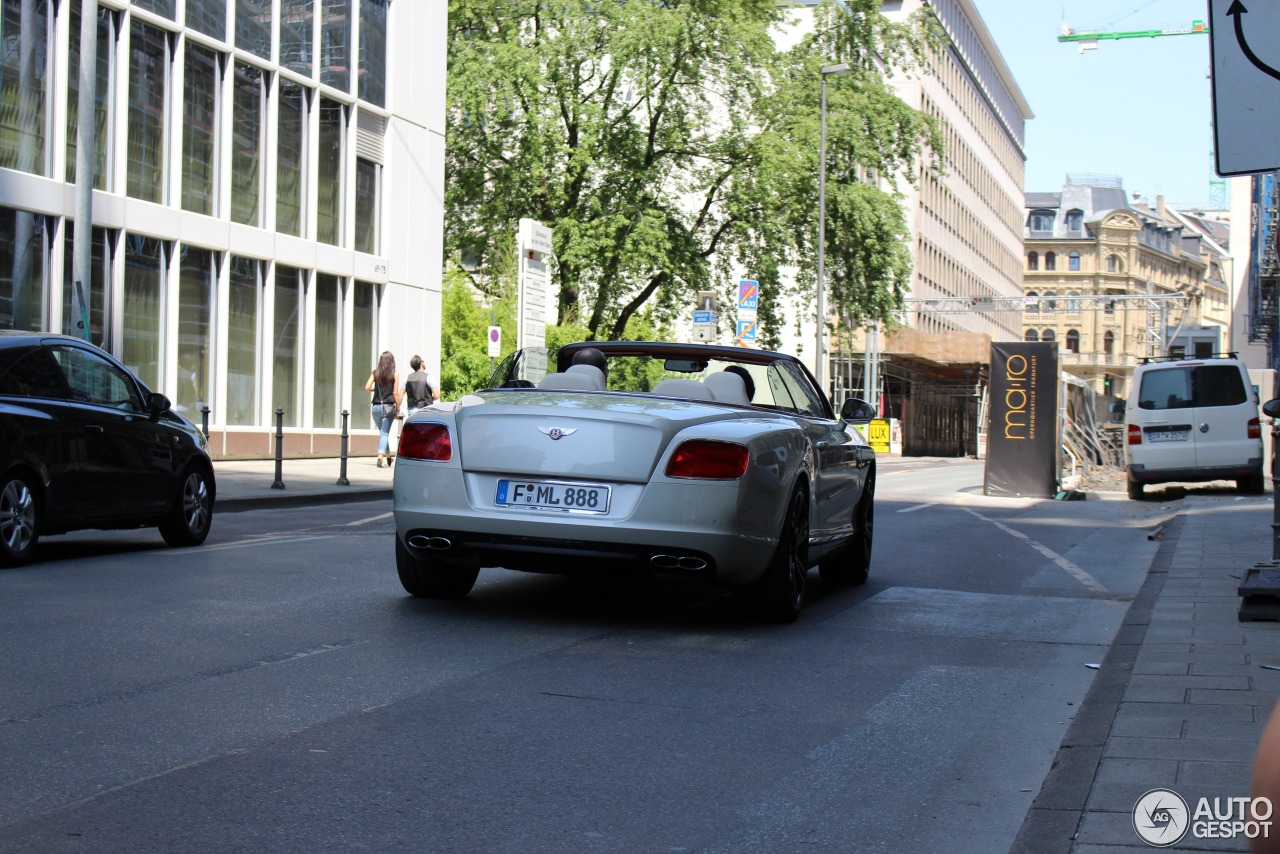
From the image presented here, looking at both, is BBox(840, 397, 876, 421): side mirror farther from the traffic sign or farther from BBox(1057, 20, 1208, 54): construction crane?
BBox(1057, 20, 1208, 54): construction crane

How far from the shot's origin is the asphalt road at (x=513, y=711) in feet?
13.2

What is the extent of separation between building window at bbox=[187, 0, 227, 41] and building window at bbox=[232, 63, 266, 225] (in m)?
0.73

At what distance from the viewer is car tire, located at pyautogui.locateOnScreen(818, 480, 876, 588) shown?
32.8 feet

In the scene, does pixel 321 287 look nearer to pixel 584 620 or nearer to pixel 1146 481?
pixel 1146 481

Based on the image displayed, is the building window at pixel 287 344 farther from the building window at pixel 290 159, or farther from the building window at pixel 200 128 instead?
the building window at pixel 200 128

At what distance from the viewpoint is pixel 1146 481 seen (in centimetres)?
2433

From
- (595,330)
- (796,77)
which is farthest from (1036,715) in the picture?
(796,77)

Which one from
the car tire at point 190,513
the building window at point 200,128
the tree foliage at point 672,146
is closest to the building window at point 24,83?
the building window at point 200,128

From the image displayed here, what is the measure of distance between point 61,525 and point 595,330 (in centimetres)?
2782

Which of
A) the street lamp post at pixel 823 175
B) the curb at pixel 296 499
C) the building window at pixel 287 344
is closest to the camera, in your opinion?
the curb at pixel 296 499

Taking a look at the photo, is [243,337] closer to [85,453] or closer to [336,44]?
[336,44]

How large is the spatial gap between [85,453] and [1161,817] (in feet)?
26.7

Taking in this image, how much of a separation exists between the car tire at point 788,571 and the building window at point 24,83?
15700 millimetres

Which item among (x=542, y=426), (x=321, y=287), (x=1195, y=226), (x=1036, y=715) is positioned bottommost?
(x=1036, y=715)
